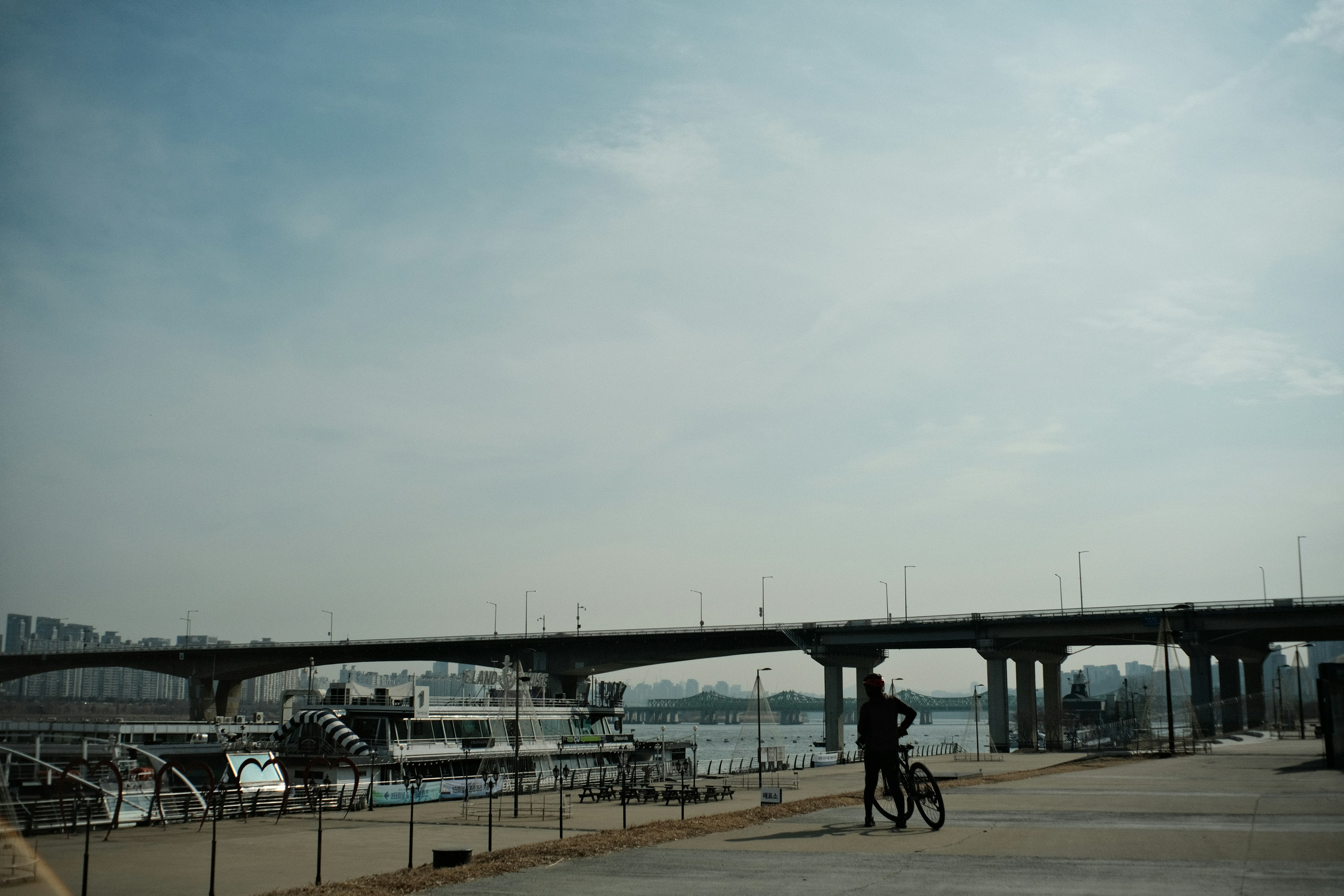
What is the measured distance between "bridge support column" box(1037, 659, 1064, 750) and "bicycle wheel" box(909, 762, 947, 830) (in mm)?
63406

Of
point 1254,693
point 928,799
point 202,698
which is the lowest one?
point 202,698

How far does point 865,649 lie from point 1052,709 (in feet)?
62.6

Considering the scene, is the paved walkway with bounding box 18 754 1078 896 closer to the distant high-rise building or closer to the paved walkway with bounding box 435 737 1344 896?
the distant high-rise building

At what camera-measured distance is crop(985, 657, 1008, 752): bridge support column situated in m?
85.6

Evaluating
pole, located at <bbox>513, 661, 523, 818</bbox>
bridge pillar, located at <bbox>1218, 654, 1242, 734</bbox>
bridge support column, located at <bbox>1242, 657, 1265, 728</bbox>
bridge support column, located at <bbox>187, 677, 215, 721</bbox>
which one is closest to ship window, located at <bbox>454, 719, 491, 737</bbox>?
pole, located at <bbox>513, 661, 523, 818</bbox>

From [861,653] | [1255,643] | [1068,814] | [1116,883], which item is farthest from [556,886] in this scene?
[1255,643]

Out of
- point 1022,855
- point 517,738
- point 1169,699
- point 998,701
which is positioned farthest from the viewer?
point 998,701

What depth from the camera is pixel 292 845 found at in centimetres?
2745

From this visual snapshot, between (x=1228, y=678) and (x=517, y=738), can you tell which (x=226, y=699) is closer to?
(x=517, y=738)

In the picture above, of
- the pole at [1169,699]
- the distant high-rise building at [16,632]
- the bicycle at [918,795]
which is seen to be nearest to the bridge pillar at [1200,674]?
the pole at [1169,699]

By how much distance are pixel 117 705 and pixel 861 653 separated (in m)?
79.5

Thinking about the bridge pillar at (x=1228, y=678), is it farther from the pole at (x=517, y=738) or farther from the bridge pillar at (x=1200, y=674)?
the pole at (x=517, y=738)

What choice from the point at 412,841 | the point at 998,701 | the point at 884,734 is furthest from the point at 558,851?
the point at 998,701

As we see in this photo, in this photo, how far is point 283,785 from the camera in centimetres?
4453
